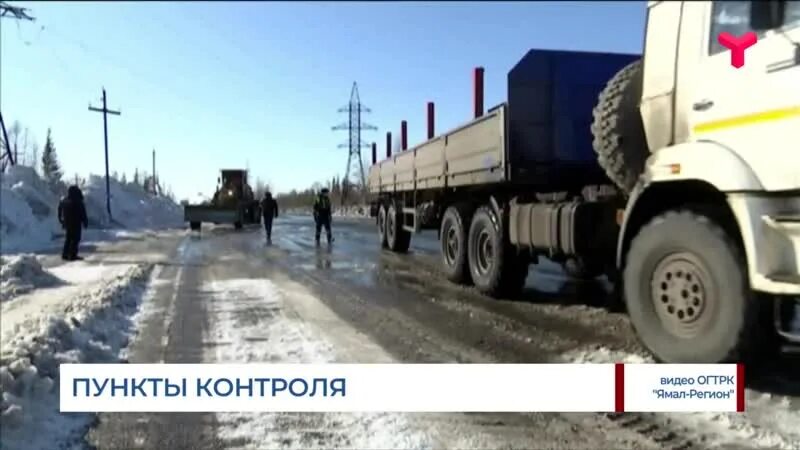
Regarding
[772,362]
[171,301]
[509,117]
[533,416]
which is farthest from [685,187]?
[171,301]

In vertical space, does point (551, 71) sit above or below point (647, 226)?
above

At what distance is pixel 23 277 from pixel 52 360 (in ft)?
20.9

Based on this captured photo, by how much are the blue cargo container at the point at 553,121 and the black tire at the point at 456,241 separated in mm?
2135

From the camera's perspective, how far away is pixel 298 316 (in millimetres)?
6430

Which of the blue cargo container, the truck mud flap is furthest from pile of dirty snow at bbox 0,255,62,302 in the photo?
the blue cargo container

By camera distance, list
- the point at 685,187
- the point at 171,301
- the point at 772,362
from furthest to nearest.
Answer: the point at 171,301
the point at 685,187
the point at 772,362

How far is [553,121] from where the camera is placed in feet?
18.6

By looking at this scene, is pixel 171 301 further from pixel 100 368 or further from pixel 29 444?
pixel 100 368

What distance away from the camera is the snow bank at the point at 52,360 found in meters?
3.34

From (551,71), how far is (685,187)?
1.63 metres

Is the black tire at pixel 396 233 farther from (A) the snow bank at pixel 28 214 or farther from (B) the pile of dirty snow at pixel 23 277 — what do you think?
(B) the pile of dirty snow at pixel 23 277

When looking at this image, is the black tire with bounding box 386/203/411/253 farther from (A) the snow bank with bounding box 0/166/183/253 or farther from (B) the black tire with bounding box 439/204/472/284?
(A) the snow bank with bounding box 0/166/183/253
